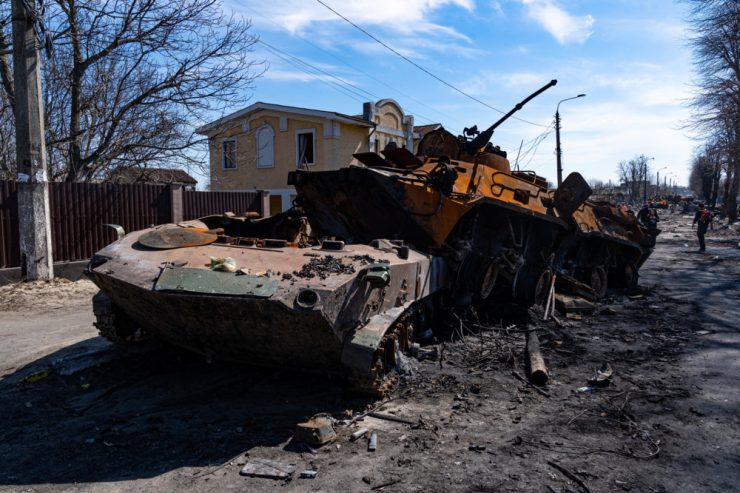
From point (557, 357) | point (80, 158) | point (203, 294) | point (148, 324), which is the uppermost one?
point (80, 158)

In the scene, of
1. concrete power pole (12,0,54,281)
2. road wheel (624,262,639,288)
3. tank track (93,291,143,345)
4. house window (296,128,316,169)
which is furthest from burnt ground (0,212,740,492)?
house window (296,128,316,169)

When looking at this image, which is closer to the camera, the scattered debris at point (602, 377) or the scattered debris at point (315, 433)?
the scattered debris at point (315, 433)

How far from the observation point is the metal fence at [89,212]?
10.1 m

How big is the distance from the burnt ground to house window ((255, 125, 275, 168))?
17.0m

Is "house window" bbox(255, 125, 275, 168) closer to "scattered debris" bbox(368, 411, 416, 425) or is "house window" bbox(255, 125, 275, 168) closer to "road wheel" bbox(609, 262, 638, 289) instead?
"road wheel" bbox(609, 262, 638, 289)

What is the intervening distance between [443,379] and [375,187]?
2.27 meters

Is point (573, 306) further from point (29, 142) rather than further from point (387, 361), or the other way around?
point (29, 142)

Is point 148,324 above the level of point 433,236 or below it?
below

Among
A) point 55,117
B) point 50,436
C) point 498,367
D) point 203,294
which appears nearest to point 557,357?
point 498,367

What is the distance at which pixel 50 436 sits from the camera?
4.12m

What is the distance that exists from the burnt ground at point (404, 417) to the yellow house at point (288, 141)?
52.1 ft

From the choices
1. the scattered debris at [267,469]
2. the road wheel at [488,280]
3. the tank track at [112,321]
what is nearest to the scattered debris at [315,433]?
the scattered debris at [267,469]

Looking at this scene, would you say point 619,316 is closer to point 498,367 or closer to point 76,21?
Answer: point 498,367

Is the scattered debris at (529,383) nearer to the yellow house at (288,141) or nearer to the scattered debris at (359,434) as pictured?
the scattered debris at (359,434)
